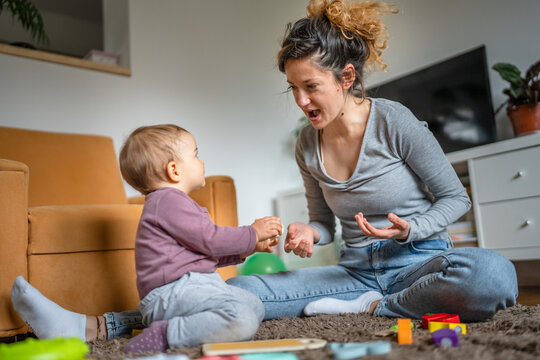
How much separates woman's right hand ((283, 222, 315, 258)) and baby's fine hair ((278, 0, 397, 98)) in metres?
0.43

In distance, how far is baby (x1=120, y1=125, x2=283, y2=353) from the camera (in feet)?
2.95

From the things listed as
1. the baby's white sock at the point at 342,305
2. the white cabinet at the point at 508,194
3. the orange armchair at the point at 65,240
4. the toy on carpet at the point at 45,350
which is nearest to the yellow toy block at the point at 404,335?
the baby's white sock at the point at 342,305

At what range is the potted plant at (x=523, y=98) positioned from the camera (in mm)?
2248

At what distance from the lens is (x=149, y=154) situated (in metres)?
1.08

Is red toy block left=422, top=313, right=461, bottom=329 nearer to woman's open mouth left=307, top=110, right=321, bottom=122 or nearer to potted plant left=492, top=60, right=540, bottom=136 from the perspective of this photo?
woman's open mouth left=307, top=110, right=321, bottom=122

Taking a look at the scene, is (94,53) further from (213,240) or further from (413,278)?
(413,278)

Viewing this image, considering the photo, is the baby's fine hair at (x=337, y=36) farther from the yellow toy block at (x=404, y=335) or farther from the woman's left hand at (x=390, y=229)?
the yellow toy block at (x=404, y=335)

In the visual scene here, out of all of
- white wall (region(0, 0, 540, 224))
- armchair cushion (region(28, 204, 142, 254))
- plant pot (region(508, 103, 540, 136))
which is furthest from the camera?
white wall (region(0, 0, 540, 224))

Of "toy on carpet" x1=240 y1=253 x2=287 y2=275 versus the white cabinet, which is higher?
the white cabinet

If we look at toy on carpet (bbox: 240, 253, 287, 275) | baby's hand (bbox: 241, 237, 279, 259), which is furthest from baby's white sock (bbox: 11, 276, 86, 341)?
toy on carpet (bbox: 240, 253, 287, 275)

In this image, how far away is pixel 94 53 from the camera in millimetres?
2861

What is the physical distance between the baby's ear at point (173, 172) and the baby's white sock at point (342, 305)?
485 mm

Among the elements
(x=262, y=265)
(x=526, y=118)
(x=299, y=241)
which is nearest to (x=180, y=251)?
(x=299, y=241)

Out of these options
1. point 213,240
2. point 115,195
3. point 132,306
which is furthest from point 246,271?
point 213,240
